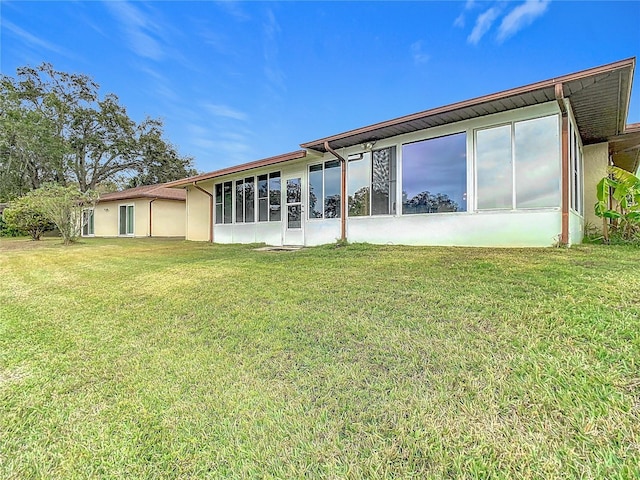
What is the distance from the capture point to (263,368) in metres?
2.76

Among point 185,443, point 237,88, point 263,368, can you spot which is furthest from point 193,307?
point 237,88

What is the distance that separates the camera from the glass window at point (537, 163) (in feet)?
22.0

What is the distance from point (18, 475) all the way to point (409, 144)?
881cm

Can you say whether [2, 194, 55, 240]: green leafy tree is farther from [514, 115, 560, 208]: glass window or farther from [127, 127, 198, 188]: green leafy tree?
[514, 115, 560, 208]: glass window

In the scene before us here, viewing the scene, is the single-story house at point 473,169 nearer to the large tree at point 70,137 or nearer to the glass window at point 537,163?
the glass window at point 537,163

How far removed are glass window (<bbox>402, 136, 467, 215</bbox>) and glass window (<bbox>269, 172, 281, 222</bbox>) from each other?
526cm

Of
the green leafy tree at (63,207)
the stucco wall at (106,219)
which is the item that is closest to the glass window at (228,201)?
the green leafy tree at (63,207)

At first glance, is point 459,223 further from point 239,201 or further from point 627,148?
point 239,201

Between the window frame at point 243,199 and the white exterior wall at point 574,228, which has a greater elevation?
the window frame at point 243,199

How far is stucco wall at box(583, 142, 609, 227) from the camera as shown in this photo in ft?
31.7

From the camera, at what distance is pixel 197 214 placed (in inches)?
664

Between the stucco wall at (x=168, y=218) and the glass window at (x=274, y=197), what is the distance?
40.4ft

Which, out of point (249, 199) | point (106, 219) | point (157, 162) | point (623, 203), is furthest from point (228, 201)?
point (157, 162)

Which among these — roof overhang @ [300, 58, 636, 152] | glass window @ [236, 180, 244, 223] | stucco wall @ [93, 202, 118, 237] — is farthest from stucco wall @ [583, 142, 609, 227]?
stucco wall @ [93, 202, 118, 237]
